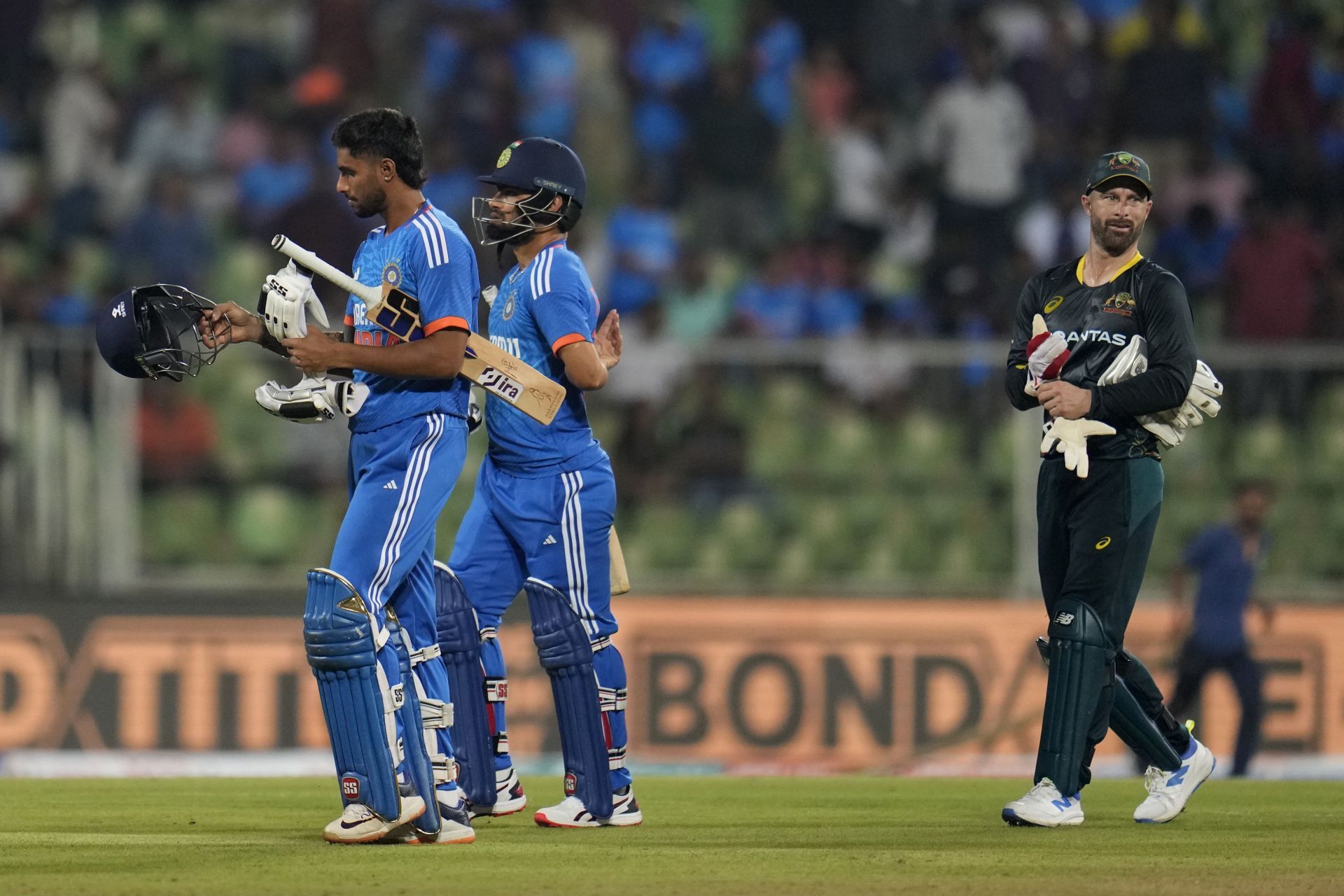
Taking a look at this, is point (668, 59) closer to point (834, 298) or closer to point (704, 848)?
point (834, 298)

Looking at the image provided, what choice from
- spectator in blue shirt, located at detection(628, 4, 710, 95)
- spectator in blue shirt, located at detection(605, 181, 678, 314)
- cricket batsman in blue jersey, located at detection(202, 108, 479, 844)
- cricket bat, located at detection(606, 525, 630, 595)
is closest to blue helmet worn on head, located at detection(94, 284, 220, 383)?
cricket batsman in blue jersey, located at detection(202, 108, 479, 844)

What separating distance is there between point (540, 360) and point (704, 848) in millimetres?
1879

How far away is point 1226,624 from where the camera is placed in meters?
12.4

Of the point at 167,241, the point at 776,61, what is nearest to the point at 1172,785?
the point at 167,241

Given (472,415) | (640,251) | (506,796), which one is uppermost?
(640,251)

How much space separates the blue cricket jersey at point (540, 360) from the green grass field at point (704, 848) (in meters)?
1.34

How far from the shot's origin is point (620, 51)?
17.4 meters

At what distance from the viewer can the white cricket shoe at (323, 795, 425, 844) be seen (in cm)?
652

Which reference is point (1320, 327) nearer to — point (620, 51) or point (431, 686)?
point (620, 51)

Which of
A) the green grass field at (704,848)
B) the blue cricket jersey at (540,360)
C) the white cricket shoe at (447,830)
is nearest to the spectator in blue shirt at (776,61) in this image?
the green grass field at (704,848)

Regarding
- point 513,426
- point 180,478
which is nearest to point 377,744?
point 513,426

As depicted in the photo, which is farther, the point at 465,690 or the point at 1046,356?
the point at 465,690

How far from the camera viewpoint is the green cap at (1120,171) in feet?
23.8

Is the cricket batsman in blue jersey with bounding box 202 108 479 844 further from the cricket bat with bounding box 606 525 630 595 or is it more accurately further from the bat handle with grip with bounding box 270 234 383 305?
the cricket bat with bounding box 606 525 630 595
